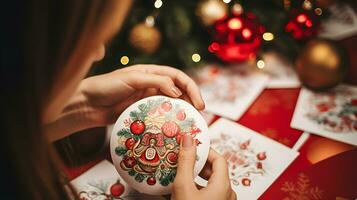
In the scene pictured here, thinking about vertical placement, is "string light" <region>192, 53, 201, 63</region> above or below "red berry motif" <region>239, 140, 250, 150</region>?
above

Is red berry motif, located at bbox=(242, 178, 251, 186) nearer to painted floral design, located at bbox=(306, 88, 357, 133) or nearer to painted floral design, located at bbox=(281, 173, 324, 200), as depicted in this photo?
painted floral design, located at bbox=(281, 173, 324, 200)

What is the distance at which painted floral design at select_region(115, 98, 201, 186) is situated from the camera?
94 centimetres

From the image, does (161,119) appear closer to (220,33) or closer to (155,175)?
(155,175)

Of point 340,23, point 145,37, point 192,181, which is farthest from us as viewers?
point 340,23

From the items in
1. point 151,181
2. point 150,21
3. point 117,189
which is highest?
point 150,21

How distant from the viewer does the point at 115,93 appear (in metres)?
1.09

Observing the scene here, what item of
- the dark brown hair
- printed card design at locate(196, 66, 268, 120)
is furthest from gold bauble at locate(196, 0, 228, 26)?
the dark brown hair

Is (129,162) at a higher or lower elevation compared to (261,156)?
higher

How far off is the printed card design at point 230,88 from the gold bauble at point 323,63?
0.18m

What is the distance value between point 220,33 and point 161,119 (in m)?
0.54

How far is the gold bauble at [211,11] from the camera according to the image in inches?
52.2

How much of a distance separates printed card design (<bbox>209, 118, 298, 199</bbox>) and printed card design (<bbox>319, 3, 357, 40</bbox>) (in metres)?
0.63

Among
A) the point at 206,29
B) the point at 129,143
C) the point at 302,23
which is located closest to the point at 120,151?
the point at 129,143

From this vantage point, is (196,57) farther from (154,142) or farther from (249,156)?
(154,142)
